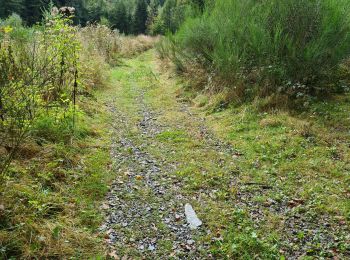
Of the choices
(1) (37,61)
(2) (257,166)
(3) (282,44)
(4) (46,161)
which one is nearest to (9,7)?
(1) (37,61)

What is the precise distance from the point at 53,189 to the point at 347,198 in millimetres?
3952

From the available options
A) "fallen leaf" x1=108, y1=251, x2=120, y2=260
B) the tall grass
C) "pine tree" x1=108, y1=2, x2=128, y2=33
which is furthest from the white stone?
"pine tree" x1=108, y1=2, x2=128, y2=33

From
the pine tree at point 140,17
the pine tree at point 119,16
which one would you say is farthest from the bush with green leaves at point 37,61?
the pine tree at point 140,17

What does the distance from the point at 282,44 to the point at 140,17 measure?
4591 centimetres

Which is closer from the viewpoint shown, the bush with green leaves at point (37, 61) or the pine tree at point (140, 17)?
the bush with green leaves at point (37, 61)

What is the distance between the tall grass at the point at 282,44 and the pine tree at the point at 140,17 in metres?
42.9

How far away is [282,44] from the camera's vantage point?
7.41m

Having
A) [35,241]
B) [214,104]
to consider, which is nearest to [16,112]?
[35,241]

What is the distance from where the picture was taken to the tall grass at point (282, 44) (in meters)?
7.12

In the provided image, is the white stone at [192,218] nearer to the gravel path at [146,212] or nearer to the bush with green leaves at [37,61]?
the gravel path at [146,212]

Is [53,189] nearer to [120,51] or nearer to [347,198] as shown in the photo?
[347,198]

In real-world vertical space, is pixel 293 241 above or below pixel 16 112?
below

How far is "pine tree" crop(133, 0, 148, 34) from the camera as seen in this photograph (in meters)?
49.2

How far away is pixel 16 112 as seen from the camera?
3957 millimetres
